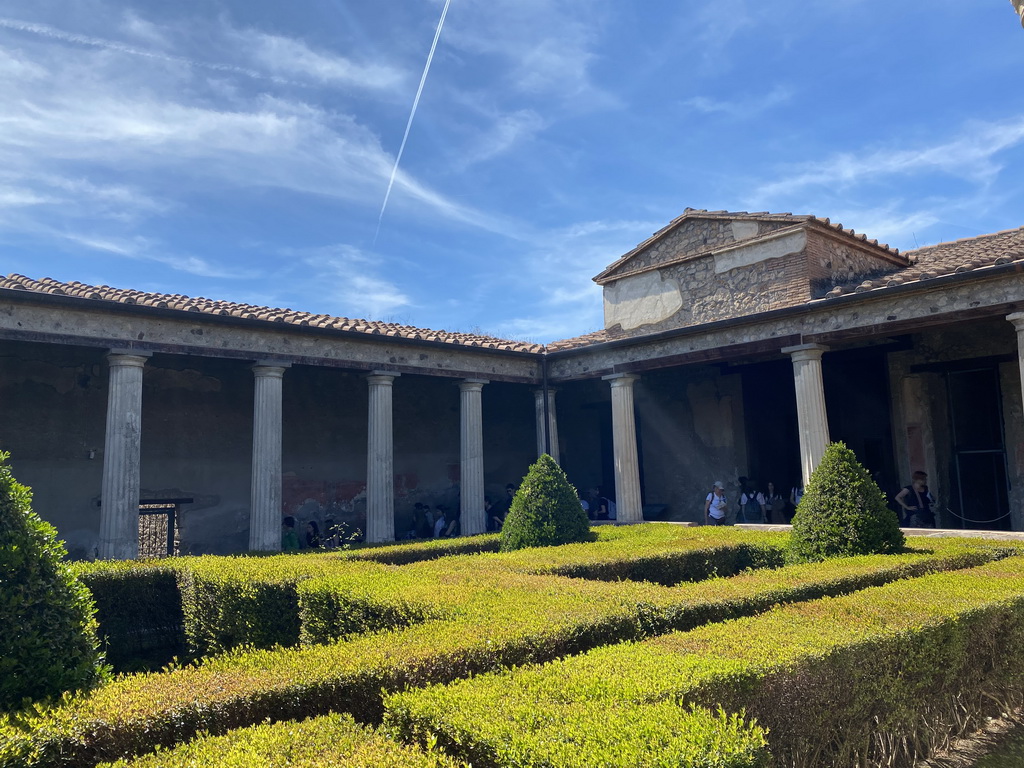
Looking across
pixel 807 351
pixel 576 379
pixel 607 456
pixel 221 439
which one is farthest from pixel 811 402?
pixel 221 439

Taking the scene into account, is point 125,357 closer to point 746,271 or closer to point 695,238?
point 695,238

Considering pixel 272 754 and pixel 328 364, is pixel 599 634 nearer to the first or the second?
pixel 272 754

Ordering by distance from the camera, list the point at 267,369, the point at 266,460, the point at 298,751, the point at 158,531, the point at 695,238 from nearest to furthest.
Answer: the point at 298,751 → the point at 266,460 → the point at 267,369 → the point at 158,531 → the point at 695,238

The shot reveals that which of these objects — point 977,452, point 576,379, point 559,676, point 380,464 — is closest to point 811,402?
point 977,452

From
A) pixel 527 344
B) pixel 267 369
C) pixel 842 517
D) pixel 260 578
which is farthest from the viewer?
pixel 527 344

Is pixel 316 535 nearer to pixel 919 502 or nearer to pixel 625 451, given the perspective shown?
pixel 625 451

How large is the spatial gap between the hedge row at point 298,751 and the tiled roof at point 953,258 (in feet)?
31.8

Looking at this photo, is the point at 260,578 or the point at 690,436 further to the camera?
the point at 690,436

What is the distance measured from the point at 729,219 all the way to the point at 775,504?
601 cm

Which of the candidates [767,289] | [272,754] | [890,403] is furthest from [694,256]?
[272,754]

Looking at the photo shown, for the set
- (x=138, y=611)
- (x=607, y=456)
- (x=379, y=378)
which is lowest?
(x=138, y=611)

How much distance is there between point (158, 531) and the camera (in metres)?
13.9

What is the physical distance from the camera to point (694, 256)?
45.6ft

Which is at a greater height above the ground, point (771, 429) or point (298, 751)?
point (771, 429)
